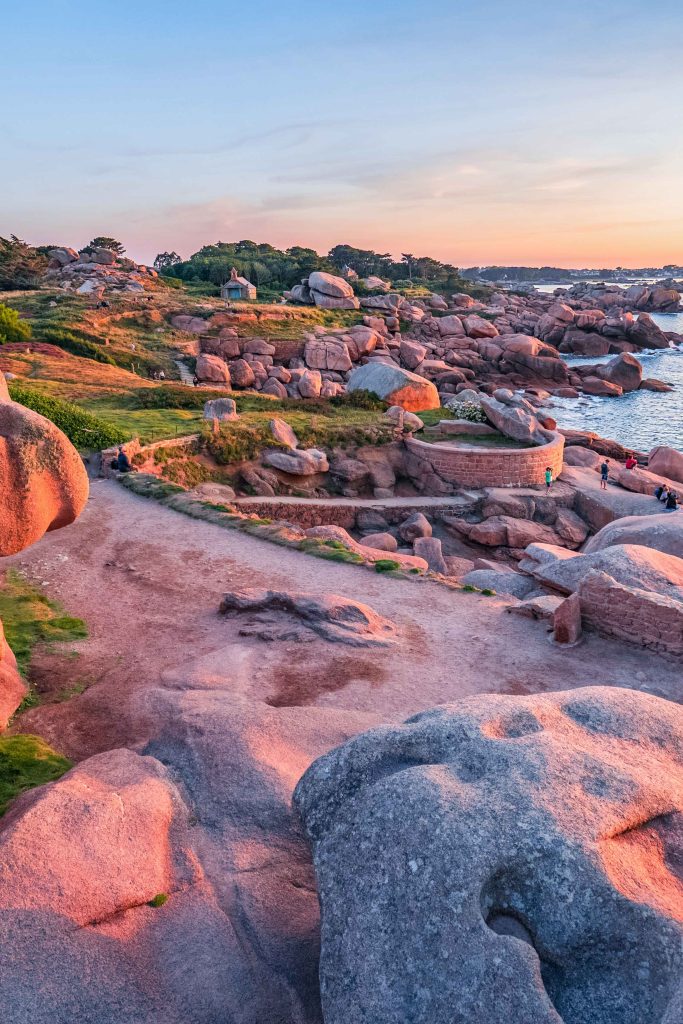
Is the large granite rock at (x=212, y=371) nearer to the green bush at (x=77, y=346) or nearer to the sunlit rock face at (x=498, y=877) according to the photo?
the green bush at (x=77, y=346)

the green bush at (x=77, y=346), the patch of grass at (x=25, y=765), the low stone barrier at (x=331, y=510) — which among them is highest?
the green bush at (x=77, y=346)

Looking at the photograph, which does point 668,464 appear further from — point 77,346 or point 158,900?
point 77,346

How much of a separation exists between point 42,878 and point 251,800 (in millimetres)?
2240

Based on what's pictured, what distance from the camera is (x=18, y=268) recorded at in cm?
6438

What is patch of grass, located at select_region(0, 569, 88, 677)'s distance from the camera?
435 inches

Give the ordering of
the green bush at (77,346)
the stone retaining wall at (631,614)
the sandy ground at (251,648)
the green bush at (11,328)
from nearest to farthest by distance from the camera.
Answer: the sandy ground at (251,648) → the stone retaining wall at (631,614) → the green bush at (11,328) → the green bush at (77,346)

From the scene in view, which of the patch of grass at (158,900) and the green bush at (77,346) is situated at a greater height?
the green bush at (77,346)

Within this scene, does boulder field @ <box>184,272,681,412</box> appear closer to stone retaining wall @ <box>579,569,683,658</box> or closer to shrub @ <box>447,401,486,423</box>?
shrub @ <box>447,401,486,423</box>

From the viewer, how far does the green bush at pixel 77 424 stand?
75.6ft

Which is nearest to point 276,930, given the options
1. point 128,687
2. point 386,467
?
point 128,687

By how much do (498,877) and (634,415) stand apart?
156 ft

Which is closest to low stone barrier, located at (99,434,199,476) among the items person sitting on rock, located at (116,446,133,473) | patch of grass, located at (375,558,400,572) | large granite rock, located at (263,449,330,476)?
person sitting on rock, located at (116,446,133,473)

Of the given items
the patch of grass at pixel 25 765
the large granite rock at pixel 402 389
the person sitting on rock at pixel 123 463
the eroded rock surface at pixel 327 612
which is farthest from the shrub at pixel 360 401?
the patch of grass at pixel 25 765

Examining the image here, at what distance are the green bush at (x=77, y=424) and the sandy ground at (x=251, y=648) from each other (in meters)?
A: 7.51
